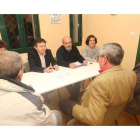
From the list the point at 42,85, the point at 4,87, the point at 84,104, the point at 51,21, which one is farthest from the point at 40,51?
the point at 51,21

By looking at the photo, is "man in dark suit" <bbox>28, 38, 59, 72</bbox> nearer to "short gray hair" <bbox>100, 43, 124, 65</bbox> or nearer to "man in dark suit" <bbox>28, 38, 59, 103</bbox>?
"man in dark suit" <bbox>28, 38, 59, 103</bbox>

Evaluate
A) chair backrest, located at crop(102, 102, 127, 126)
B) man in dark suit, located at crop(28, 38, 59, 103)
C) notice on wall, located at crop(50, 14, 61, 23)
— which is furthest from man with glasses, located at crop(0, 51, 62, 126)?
notice on wall, located at crop(50, 14, 61, 23)

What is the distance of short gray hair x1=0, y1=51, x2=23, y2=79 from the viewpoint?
0.83 m

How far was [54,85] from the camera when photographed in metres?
1.47

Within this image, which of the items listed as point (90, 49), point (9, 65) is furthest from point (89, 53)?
point (9, 65)

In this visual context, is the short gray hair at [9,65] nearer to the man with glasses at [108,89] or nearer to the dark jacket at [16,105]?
the dark jacket at [16,105]

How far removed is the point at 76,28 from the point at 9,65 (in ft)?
12.7

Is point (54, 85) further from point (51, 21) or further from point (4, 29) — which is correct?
point (51, 21)

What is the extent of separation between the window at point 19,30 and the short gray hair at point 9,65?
2608mm

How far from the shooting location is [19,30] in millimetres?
3234

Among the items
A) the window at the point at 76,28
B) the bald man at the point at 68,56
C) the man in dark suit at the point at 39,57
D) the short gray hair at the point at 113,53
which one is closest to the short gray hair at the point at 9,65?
the short gray hair at the point at 113,53

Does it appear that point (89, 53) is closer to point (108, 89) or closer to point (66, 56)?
point (66, 56)

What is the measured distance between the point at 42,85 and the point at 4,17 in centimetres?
246

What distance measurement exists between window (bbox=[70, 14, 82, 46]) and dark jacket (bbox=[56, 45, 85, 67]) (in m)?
1.71
